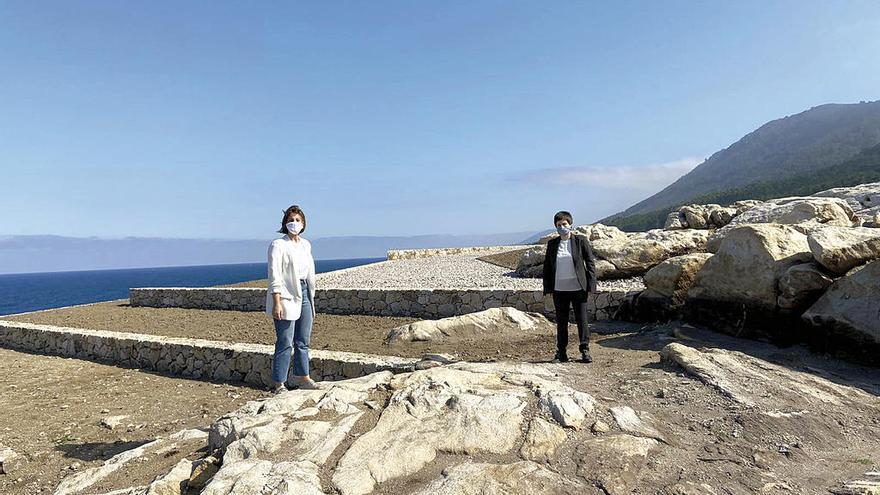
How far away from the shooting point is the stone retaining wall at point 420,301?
1004 centimetres

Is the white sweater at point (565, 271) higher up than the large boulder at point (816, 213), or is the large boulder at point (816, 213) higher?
the large boulder at point (816, 213)

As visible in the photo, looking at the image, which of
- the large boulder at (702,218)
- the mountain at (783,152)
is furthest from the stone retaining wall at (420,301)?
the mountain at (783,152)

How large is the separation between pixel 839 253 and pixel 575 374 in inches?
164

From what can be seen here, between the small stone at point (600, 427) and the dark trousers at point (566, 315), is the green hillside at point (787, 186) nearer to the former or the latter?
the dark trousers at point (566, 315)

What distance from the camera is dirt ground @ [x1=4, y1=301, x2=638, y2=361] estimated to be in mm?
7945

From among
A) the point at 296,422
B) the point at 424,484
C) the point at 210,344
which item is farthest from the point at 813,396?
the point at 210,344

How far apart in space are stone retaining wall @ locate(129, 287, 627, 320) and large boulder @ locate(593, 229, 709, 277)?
325 centimetres

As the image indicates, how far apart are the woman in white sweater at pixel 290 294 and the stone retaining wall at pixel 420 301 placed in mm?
6095

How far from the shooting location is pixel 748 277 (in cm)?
699

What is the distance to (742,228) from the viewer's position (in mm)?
7336

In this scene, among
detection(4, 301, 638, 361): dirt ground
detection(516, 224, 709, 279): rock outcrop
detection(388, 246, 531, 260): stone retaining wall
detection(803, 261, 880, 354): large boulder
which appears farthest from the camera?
detection(388, 246, 531, 260): stone retaining wall

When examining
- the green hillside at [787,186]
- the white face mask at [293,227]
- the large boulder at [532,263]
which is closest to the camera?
the white face mask at [293,227]

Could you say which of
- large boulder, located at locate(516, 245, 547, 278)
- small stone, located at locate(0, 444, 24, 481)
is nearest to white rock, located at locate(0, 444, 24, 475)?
small stone, located at locate(0, 444, 24, 481)

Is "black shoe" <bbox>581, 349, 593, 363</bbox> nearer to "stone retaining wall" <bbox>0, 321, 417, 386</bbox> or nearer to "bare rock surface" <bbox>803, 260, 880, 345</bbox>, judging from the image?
"stone retaining wall" <bbox>0, 321, 417, 386</bbox>
